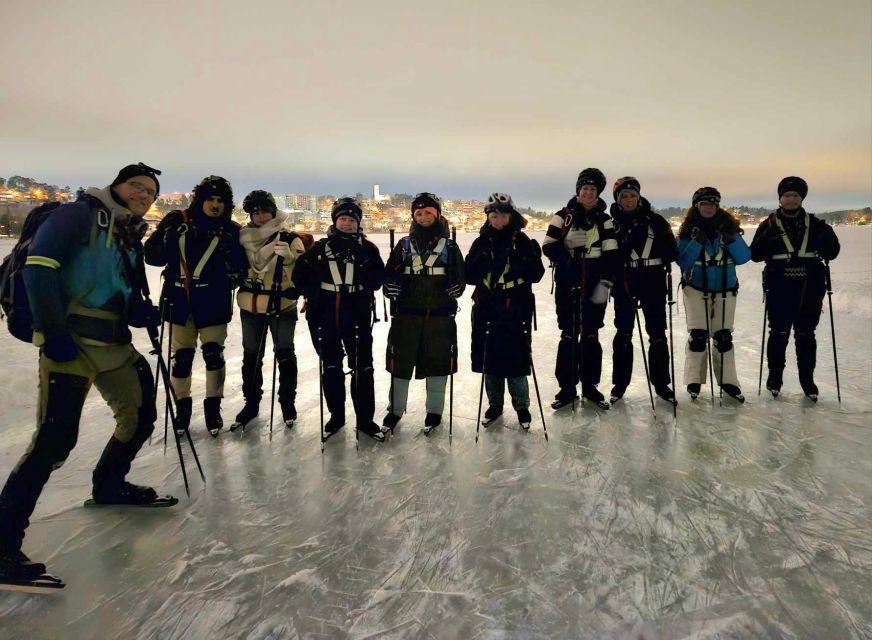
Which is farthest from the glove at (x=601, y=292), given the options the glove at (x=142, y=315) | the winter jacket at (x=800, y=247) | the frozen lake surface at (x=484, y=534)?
the glove at (x=142, y=315)

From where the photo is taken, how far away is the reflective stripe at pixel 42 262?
240 centimetres

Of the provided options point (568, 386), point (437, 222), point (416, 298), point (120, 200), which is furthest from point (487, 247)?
point (120, 200)

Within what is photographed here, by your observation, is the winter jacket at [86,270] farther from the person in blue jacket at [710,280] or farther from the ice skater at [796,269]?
the ice skater at [796,269]

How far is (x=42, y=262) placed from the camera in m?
2.41

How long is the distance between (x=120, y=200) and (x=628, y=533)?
13.3 feet

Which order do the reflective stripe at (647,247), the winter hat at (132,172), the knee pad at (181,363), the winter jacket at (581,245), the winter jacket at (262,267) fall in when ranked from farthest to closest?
the reflective stripe at (647,247) → the winter jacket at (581,245) → the winter jacket at (262,267) → the knee pad at (181,363) → the winter hat at (132,172)

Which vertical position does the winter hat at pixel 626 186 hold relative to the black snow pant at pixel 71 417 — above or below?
above

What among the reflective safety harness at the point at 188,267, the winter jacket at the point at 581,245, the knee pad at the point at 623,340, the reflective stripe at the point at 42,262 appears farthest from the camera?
the knee pad at the point at 623,340

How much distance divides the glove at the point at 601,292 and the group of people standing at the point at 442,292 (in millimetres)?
17

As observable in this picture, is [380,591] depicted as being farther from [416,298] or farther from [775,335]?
[775,335]

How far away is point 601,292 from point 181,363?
4.52m

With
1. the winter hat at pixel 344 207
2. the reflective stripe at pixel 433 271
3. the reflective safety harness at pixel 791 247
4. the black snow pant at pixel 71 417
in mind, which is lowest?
the black snow pant at pixel 71 417

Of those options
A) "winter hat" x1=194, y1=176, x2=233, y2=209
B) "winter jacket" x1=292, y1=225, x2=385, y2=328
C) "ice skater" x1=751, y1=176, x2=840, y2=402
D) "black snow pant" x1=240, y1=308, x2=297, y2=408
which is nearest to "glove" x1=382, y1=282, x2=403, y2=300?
"winter jacket" x1=292, y1=225, x2=385, y2=328

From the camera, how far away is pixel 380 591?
2.42 metres
